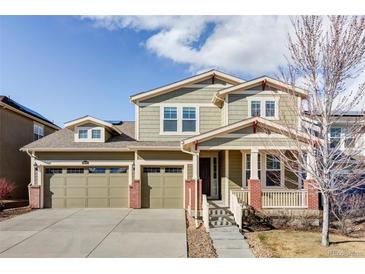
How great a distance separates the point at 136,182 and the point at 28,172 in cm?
890

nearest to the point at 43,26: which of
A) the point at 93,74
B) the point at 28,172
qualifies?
the point at 93,74

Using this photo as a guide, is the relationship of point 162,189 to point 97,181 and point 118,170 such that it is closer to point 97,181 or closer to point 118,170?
point 118,170

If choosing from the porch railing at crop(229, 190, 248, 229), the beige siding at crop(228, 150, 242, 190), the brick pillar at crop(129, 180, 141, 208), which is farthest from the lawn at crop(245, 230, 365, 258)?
the brick pillar at crop(129, 180, 141, 208)

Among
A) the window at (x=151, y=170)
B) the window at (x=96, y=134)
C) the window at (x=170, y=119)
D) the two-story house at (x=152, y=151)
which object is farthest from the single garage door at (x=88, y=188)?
the window at (x=170, y=119)

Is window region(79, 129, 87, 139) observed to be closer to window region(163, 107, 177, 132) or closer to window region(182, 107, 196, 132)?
window region(163, 107, 177, 132)

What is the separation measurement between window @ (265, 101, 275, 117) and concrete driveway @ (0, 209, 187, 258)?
6.00 m

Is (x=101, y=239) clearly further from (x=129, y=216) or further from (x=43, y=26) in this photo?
(x=43, y=26)

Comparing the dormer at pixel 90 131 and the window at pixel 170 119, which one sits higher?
the window at pixel 170 119

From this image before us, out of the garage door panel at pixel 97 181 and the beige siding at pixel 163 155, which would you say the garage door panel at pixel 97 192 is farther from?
the beige siding at pixel 163 155

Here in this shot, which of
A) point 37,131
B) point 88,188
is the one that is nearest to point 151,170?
point 88,188

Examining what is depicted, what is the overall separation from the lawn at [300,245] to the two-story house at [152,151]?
4159mm

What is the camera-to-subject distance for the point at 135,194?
15.1 metres

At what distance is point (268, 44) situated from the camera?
39.3 ft

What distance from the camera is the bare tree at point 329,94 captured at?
29.8 feet
